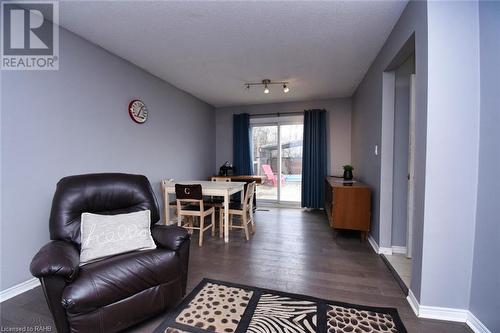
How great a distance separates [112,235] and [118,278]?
40cm

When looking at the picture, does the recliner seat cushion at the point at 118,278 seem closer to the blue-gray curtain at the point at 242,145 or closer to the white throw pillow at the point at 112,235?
the white throw pillow at the point at 112,235

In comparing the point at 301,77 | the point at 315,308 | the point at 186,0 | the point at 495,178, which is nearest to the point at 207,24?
the point at 186,0

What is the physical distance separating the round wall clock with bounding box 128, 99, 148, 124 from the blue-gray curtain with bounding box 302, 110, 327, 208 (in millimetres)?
3196

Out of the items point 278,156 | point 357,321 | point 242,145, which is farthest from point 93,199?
point 278,156

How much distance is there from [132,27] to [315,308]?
118 inches

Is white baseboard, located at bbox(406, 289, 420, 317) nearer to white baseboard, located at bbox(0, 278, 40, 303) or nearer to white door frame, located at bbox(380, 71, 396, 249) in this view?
white door frame, located at bbox(380, 71, 396, 249)

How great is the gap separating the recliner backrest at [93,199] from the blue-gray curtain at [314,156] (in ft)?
11.5

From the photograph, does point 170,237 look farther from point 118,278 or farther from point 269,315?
point 269,315

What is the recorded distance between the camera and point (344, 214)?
2941 millimetres

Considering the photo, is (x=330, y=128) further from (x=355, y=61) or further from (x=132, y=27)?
(x=132, y=27)

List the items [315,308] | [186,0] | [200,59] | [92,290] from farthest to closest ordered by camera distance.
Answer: [200,59] → [186,0] → [315,308] → [92,290]

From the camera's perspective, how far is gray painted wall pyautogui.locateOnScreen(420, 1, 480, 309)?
146 centimetres

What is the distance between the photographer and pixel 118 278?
4.53 ft

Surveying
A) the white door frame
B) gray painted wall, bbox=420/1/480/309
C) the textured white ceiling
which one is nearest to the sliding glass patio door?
the textured white ceiling
